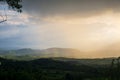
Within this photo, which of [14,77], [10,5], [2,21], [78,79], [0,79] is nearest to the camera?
[2,21]

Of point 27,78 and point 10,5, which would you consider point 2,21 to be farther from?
point 27,78

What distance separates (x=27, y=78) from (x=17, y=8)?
176 ft

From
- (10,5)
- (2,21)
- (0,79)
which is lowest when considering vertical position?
(0,79)

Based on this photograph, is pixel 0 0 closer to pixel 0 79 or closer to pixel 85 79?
pixel 0 79

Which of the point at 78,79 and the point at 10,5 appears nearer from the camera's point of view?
the point at 10,5

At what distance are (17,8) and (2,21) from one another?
5118 mm

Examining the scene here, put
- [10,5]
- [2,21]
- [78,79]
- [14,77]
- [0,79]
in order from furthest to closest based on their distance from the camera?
1. [78,79]
2. [14,77]
3. [0,79]
4. [10,5]
5. [2,21]

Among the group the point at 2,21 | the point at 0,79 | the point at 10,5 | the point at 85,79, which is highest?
the point at 10,5

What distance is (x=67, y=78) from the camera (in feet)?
573

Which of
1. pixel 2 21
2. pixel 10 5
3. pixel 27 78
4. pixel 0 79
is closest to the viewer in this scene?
pixel 2 21

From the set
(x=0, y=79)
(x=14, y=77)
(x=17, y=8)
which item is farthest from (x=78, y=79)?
(x=17, y=8)

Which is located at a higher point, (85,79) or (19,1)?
(19,1)

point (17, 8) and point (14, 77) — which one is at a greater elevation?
point (17, 8)

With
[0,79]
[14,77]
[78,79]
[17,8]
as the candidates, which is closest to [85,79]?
[78,79]
